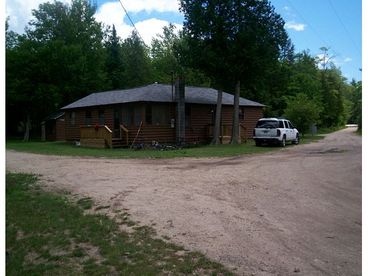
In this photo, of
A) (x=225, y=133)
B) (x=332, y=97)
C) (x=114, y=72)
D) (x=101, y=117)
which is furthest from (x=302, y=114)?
(x=114, y=72)

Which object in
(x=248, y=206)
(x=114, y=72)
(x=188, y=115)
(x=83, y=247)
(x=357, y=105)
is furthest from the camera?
(x=114, y=72)

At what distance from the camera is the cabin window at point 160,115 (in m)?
28.3

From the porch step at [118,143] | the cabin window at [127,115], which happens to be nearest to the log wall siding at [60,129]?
the cabin window at [127,115]

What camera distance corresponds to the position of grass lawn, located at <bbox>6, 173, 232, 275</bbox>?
5.52m

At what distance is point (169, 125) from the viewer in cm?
2908

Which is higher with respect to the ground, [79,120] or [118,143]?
[79,120]

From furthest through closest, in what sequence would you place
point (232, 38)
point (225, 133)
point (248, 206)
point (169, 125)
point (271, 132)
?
1. point (225, 133)
2. point (169, 125)
3. point (232, 38)
4. point (271, 132)
5. point (248, 206)

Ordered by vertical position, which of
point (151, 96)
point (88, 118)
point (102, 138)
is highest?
point (151, 96)

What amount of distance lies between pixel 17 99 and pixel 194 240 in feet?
118

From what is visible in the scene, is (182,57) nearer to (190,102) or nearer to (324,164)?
(190,102)

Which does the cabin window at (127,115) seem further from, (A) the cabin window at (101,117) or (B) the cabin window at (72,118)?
(B) the cabin window at (72,118)

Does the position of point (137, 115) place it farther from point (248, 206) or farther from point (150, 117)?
point (248, 206)

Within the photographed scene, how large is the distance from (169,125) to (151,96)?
2.30m

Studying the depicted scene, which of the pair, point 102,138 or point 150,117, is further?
point 150,117
